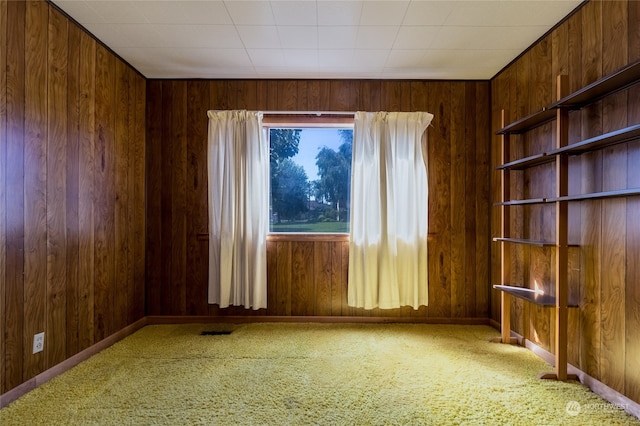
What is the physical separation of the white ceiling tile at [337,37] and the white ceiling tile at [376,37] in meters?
0.05

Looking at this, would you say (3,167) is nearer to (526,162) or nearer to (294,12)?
(294,12)

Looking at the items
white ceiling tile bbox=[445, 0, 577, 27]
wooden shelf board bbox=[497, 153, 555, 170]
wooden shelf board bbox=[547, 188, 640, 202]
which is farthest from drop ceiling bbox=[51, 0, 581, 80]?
wooden shelf board bbox=[547, 188, 640, 202]

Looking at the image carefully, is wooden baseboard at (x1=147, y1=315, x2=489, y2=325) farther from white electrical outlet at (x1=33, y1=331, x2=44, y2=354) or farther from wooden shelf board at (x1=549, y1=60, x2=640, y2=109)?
wooden shelf board at (x1=549, y1=60, x2=640, y2=109)

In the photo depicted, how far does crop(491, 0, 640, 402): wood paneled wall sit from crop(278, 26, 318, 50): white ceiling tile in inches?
66.1

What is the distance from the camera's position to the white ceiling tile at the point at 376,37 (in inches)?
86.7

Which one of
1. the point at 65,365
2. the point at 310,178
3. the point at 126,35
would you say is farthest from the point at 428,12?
the point at 65,365

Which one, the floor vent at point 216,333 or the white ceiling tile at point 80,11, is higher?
the white ceiling tile at point 80,11

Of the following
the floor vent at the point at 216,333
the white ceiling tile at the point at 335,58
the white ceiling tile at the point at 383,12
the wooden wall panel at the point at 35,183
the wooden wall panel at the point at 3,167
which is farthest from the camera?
the floor vent at the point at 216,333

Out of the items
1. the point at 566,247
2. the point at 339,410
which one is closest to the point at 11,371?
the point at 339,410

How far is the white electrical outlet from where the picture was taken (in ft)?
6.15

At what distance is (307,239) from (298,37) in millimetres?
1706

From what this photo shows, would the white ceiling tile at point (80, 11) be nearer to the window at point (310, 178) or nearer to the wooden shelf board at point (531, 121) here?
the window at point (310, 178)

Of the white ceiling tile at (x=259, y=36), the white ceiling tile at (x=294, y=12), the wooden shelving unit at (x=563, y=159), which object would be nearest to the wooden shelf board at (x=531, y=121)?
the wooden shelving unit at (x=563, y=159)

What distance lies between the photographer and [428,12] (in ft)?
6.65
